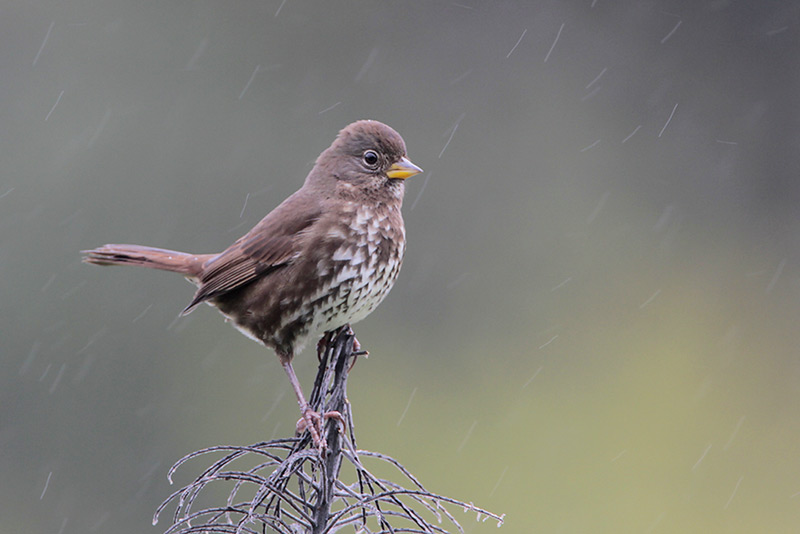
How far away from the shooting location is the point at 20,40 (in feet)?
54.1

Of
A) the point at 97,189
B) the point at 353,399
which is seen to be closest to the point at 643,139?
the point at 353,399

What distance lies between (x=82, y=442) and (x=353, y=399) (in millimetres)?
3489

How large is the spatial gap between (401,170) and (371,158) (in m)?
0.15

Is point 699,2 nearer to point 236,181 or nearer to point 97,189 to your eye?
point 236,181

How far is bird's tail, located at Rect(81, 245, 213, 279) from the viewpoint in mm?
5125

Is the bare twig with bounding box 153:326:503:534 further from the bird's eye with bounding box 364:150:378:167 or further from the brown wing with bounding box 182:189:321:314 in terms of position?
the bird's eye with bounding box 364:150:378:167

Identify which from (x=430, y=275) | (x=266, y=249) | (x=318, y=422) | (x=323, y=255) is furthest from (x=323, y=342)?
(x=430, y=275)

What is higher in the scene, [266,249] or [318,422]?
[266,249]

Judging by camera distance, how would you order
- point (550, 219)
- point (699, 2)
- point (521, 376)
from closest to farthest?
1. point (521, 376)
2. point (550, 219)
3. point (699, 2)

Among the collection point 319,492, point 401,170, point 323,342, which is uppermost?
point 401,170

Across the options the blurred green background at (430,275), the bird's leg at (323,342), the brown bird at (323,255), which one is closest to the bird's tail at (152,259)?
the brown bird at (323,255)

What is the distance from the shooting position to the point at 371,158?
15.8 feet

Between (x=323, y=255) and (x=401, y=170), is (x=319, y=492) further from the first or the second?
(x=401, y=170)

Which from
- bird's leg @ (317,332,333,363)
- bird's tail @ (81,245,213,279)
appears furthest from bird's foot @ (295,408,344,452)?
bird's tail @ (81,245,213,279)
